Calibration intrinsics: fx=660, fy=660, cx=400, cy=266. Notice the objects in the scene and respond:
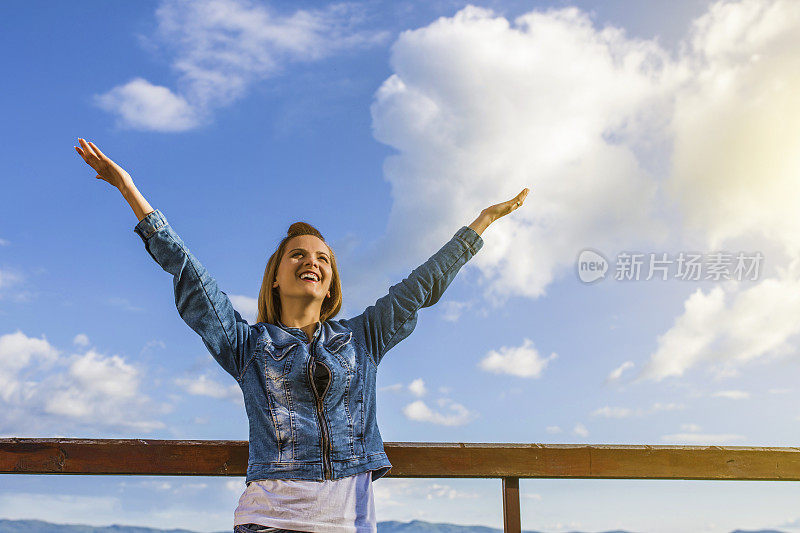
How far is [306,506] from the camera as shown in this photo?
1464mm

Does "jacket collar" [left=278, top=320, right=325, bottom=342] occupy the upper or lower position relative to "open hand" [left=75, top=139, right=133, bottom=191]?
lower

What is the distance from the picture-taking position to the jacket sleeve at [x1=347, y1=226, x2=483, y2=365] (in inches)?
70.7

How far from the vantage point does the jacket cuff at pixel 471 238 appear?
1.90 m

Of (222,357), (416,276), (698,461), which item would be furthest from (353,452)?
(698,461)

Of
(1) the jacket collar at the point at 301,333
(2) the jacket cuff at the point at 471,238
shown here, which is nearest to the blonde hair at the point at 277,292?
(1) the jacket collar at the point at 301,333

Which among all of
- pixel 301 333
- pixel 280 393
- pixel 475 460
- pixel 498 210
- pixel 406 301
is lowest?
pixel 475 460

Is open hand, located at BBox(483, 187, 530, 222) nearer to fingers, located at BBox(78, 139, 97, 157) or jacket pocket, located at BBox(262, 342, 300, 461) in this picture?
jacket pocket, located at BBox(262, 342, 300, 461)

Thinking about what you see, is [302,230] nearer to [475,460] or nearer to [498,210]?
[498,210]

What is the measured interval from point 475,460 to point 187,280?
0.95m

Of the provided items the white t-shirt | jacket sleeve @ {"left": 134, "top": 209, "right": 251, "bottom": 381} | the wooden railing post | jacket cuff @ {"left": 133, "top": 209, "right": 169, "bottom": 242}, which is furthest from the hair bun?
the wooden railing post

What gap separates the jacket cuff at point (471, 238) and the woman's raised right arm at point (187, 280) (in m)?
0.67

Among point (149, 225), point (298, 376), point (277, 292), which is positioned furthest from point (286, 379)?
point (149, 225)

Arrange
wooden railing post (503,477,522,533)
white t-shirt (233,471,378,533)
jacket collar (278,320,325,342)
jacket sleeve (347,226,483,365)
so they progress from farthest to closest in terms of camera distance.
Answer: wooden railing post (503,477,522,533)
jacket sleeve (347,226,483,365)
jacket collar (278,320,325,342)
white t-shirt (233,471,378,533)

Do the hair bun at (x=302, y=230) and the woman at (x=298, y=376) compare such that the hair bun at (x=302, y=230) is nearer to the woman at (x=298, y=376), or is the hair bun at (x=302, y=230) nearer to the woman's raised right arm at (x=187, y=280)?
the woman at (x=298, y=376)
